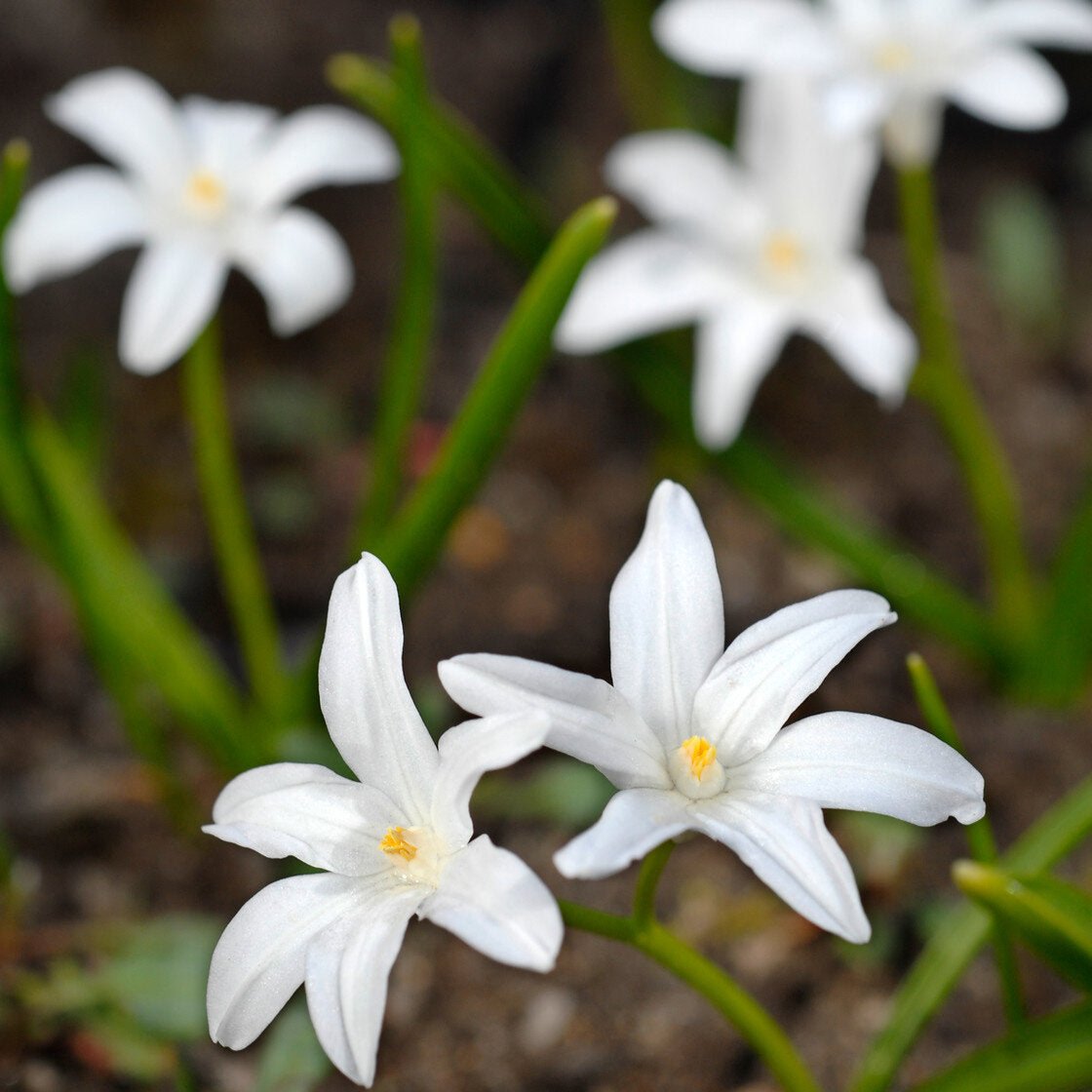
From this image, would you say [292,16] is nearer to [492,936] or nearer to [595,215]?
[595,215]

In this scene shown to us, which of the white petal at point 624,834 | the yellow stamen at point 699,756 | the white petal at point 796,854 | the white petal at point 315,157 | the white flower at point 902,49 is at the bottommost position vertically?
the white petal at point 796,854

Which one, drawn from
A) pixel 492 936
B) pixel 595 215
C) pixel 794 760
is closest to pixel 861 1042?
pixel 794 760

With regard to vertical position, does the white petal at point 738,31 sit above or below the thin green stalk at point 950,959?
above

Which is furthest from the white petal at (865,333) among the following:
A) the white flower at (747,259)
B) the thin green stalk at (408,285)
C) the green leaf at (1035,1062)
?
the green leaf at (1035,1062)

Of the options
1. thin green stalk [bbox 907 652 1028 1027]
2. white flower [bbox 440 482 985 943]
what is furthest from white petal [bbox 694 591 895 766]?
thin green stalk [bbox 907 652 1028 1027]

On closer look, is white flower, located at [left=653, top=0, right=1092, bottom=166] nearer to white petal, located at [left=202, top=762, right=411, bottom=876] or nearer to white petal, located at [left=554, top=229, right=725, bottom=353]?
white petal, located at [left=554, top=229, right=725, bottom=353]

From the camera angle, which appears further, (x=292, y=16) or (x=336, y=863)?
(x=292, y=16)

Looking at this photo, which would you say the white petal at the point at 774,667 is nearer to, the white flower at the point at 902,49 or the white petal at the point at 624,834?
the white petal at the point at 624,834
